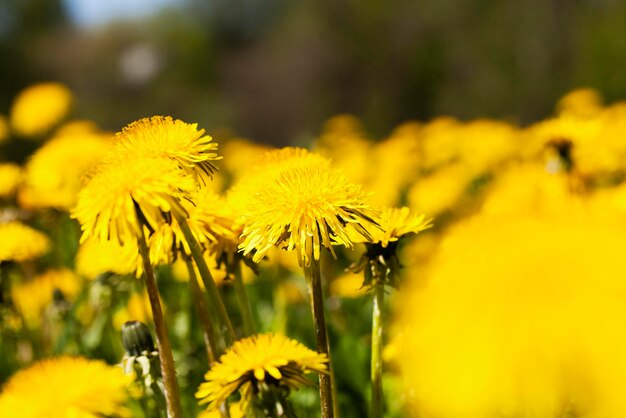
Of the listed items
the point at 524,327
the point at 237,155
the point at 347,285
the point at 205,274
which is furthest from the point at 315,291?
the point at 237,155

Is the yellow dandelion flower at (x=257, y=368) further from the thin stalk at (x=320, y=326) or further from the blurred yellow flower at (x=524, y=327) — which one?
the blurred yellow flower at (x=524, y=327)

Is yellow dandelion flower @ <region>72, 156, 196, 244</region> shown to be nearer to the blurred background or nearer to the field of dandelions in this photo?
Answer: the field of dandelions

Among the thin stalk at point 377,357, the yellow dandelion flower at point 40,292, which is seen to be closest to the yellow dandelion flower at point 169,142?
the thin stalk at point 377,357

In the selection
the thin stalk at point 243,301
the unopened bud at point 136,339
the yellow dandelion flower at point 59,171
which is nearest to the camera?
the unopened bud at point 136,339

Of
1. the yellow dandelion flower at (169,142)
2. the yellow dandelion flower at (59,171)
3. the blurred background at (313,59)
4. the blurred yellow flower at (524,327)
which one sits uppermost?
the blurred background at (313,59)

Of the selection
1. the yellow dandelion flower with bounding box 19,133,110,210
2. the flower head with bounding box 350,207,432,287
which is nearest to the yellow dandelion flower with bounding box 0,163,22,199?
the yellow dandelion flower with bounding box 19,133,110,210

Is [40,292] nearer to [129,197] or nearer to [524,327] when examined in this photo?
[129,197]

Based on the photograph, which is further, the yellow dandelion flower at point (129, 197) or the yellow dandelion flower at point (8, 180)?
the yellow dandelion flower at point (8, 180)

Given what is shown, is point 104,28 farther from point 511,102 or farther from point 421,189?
point 421,189
